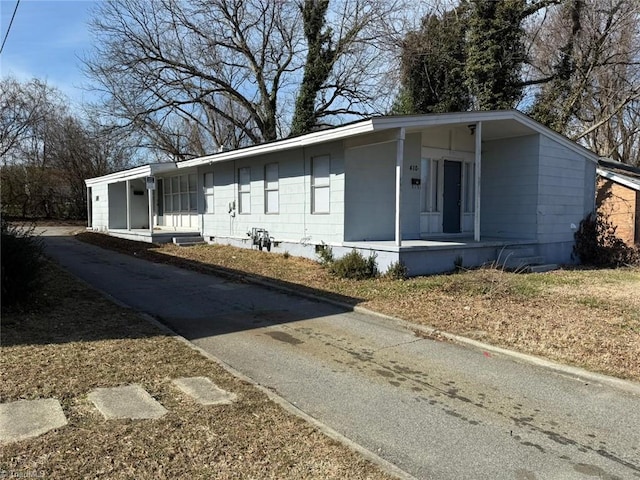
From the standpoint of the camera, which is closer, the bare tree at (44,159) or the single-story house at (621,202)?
the single-story house at (621,202)

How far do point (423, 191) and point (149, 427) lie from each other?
1110 centimetres

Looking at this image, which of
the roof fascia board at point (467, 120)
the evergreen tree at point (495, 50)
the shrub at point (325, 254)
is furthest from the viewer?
the evergreen tree at point (495, 50)

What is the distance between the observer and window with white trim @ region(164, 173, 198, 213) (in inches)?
818

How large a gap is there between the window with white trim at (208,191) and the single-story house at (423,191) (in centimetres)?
186

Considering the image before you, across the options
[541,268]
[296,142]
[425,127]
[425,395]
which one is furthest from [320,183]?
[425,395]

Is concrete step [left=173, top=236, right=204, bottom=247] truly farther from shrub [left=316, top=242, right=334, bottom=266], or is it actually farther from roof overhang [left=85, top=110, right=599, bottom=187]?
shrub [left=316, top=242, right=334, bottom=266]

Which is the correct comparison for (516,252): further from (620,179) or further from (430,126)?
(620,179)

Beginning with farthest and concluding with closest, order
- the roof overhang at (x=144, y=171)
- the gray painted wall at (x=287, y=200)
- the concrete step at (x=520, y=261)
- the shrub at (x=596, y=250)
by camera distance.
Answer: the roof overhang at (x=144, y=171), the shrub at (x=596, y=250), the concrete step at (x=520, y=261), the gray painted wall at (x=287, y=200)

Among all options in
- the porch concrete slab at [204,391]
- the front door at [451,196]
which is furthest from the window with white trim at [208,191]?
the porch concrete slab at [204,391]

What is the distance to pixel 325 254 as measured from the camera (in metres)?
12.2

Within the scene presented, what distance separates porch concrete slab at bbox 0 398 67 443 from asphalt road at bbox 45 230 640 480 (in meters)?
1.79

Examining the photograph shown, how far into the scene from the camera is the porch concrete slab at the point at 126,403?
3.77 m

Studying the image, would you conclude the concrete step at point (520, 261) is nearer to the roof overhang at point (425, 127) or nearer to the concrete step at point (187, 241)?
the roof overhang at point (425, 127)

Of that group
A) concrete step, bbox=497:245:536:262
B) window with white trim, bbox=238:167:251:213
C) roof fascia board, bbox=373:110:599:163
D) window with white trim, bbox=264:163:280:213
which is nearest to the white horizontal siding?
roof fascia board, bbox=373:110:599:163
